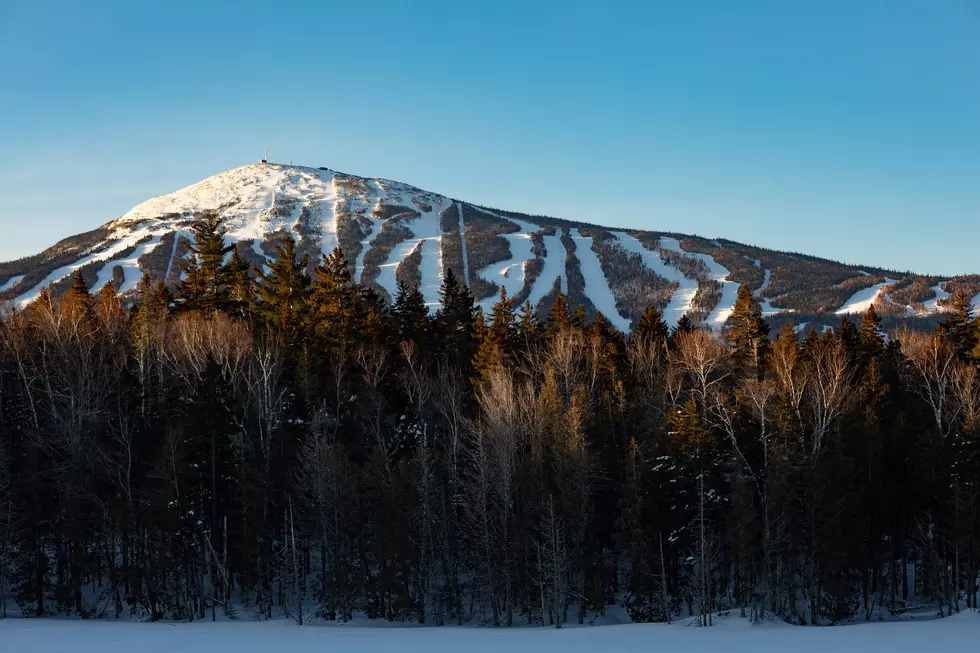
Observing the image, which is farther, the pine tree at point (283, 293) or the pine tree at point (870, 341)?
the pine tree at point (870, 341)

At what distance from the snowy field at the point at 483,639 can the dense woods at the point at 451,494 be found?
5.71 meters

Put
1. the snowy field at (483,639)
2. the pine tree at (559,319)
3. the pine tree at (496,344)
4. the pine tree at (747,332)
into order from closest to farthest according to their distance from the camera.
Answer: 1. the snowy field at (483,639)
2. the pine tree at (496,344)
3. the pine tree at (747,332)
4. the pine tree at (559,319)

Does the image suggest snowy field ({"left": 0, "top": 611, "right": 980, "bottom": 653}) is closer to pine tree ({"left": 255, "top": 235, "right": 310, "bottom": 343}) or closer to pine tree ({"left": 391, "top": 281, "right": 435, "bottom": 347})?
pine tree ({"left": 255, "top": 235, "right": 310, "bottom": 343})

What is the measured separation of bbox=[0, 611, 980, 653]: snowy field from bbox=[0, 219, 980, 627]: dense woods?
5.71 m

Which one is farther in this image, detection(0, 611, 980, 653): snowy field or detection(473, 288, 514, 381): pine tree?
detection(473, 288, 514, 381): pine tree

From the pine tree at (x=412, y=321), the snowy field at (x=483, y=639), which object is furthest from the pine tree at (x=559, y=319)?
the snowy field at (x=483, y=639)

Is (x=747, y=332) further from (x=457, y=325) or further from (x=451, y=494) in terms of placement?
(x=451, y=494)

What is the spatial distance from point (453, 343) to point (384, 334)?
596 centimetres

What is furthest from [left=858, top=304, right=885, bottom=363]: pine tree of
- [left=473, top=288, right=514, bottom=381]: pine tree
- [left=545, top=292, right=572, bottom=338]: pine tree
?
[left=473, top=288, right=514, bottom=381]: pine tree

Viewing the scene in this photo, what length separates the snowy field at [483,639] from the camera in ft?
83.3

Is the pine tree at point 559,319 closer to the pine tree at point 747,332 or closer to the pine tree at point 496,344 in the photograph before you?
the pine tree at point 496,344

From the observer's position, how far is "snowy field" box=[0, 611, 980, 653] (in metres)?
25.4

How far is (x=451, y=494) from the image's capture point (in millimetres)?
43094

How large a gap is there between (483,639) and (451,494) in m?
14.5
